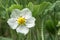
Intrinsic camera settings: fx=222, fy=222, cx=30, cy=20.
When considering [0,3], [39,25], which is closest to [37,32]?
[39,25]

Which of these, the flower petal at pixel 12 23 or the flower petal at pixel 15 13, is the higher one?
the flower petal at pixel 15 13

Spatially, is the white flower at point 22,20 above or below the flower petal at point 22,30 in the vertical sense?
above

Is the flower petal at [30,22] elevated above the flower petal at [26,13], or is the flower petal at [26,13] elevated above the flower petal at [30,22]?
the flower petal at [26,13]

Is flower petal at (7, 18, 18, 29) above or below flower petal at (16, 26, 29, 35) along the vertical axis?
above

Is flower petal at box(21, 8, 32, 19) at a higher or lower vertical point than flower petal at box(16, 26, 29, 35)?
higher

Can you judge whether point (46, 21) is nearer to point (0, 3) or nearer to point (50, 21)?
point (50, 21)

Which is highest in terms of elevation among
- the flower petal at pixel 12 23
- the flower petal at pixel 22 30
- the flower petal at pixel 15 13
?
the flower petal at pixel 15 13

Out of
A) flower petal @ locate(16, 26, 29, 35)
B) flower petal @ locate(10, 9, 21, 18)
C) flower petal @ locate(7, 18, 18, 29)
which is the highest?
flower petal @ locate(10, 9, 21, 18)
